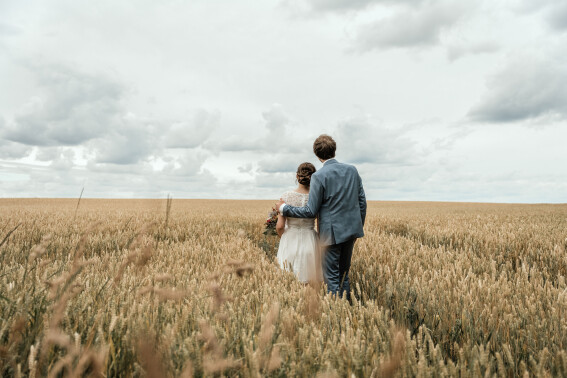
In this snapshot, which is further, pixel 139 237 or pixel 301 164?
pixel 301 164

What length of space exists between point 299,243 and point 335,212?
1094 millimetres

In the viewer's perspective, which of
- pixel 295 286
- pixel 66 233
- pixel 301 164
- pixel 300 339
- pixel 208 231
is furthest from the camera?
pixel 208 231

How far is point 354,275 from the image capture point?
5.64 m

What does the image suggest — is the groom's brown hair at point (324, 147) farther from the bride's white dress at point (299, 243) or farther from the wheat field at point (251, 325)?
the wheat field at point (251, 325)

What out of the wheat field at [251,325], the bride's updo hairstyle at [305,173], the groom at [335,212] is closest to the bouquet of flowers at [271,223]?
the bride's updo hairstyle at [305,173]

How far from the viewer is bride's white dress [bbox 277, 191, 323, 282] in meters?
5.63

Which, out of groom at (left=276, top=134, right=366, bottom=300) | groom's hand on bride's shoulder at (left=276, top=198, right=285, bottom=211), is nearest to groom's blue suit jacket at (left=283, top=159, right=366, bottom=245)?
groom at (left=276, top=134, right=366, bottom=300)

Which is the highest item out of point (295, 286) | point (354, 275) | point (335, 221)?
point (335, 221)

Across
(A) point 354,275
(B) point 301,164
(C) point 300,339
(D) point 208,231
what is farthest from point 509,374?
(D) point 208,231

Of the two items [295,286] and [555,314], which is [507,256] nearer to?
[555,314]

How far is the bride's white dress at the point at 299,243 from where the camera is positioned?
5633mm

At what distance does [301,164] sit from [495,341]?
4.05 meters

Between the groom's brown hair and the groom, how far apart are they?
16 cm

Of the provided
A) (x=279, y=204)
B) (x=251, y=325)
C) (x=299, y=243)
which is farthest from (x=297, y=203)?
(x=251, y=325)
